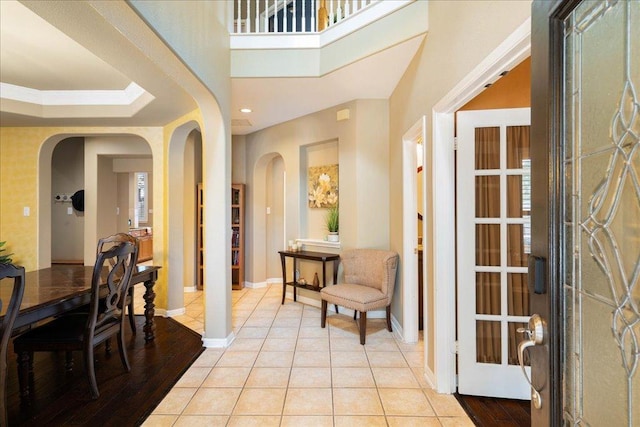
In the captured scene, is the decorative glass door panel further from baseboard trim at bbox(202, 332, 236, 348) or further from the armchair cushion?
baseboard trim at bbox(202, 332, 236, 348)

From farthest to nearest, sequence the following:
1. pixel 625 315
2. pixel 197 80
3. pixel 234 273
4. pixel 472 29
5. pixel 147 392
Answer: pixel 234 273, pixel 197 80, pixel 147 392, pixel 472 29, pixel 625 315

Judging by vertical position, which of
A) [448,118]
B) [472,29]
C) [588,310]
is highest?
[472,29]

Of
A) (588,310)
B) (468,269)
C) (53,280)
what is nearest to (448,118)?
(468,269)

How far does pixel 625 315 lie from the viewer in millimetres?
646

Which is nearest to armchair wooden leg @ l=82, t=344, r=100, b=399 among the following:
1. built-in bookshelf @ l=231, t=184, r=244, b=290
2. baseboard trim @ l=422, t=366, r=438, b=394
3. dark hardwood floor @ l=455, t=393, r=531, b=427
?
baseboard trim @ l=422, t=366, r=438, b=394

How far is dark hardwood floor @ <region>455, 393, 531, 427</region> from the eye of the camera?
1963mm

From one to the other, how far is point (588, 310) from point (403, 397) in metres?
1.83

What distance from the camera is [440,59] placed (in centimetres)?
223

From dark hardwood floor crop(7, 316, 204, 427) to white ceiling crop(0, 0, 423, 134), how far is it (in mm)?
2346

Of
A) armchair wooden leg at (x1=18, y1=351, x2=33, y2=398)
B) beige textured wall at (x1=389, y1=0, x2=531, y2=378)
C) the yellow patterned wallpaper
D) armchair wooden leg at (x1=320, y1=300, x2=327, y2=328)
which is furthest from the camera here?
the yellow patterned wallpaper

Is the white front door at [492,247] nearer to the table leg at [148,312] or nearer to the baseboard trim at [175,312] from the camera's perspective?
the table leg at [148,312]

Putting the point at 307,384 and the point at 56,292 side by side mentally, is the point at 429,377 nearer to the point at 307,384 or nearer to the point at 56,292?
the point at 307,384

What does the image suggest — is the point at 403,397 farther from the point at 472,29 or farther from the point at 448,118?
the point at 472,29

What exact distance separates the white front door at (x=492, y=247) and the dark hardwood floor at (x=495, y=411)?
4cm
